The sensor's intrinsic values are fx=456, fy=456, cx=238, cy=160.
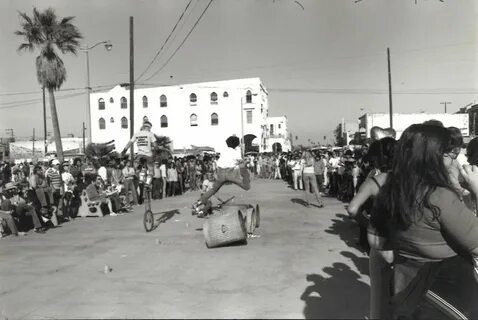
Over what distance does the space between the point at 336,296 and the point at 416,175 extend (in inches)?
111

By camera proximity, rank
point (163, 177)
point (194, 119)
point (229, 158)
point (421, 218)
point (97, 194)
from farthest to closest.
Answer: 1. point (194, 119)
2. point (163, 177)
3. point (97, 194)
4. point (229, 158)
5. point (421, 218)

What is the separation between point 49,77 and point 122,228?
15.8 meters

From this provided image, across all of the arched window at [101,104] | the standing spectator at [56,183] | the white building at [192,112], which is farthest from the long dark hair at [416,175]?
the arched window at [101,104]

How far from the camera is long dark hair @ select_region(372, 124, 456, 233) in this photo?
2432 millimetres

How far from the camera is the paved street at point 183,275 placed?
4559 millimetres

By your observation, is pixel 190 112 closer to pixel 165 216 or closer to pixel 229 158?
pixel 165 216

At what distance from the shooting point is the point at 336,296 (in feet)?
16.1

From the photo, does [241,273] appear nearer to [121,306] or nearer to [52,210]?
[121,306]

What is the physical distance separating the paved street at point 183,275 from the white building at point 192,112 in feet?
162

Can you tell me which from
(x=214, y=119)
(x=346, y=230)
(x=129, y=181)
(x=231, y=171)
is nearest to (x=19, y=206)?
(x=231, y=171)

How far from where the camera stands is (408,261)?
2486 millimetres

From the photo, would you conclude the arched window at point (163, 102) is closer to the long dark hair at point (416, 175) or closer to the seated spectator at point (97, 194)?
the seated spectator at point (97, 194)

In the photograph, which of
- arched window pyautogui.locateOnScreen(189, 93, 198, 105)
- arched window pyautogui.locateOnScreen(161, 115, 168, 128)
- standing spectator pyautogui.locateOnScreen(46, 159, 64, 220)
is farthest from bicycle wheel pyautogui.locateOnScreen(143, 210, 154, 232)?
arched window pyautogui.locateOnScreen(161, 115, 168, 128)

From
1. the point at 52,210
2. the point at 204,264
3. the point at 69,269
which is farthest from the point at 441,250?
the point at 52,210
